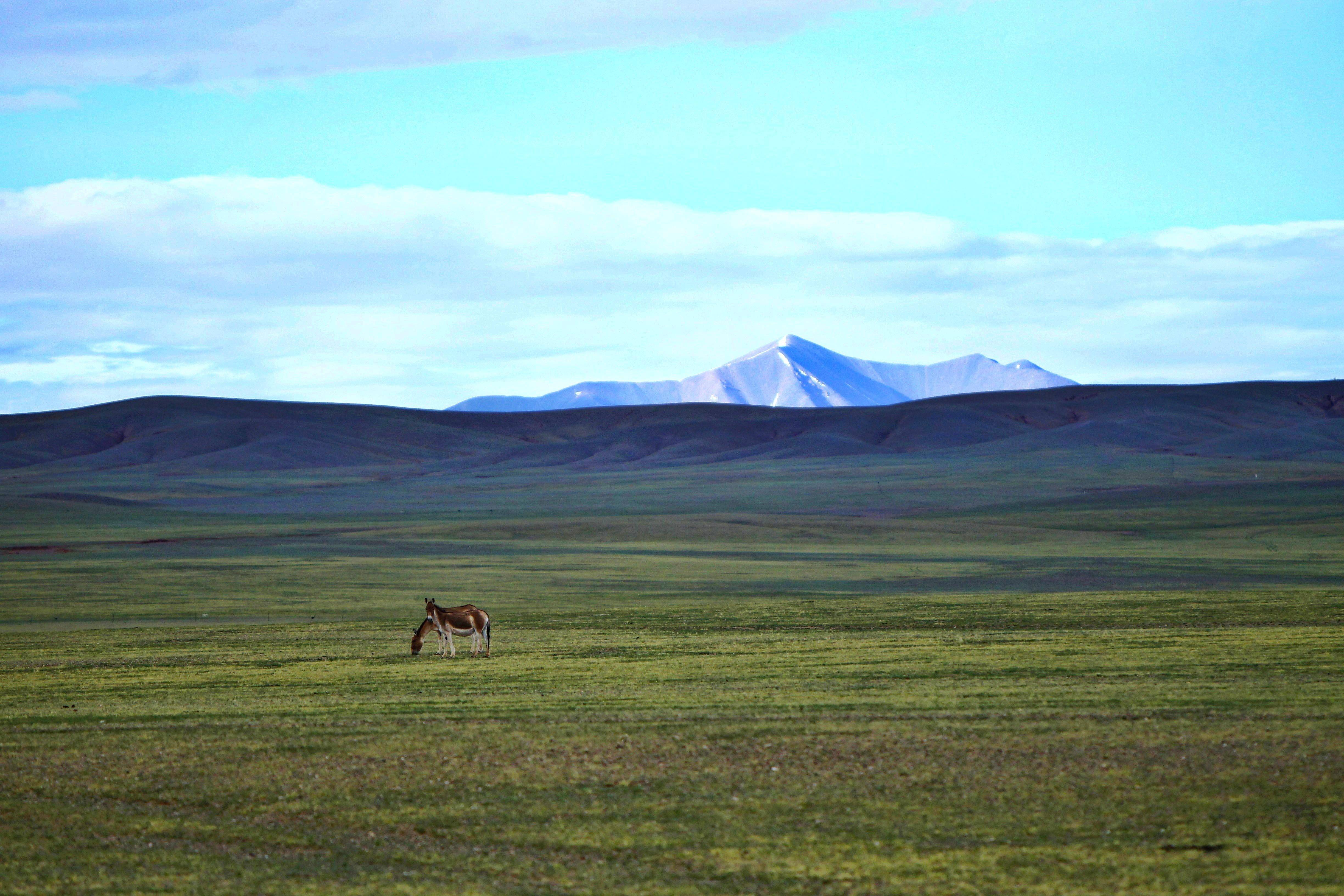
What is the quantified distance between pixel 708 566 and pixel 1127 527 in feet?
94.4

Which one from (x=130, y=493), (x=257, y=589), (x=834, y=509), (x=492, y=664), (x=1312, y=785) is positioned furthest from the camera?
(x=130, y=493)

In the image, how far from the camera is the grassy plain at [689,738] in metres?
10.2

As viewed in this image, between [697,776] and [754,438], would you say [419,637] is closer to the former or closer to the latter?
[697,776]

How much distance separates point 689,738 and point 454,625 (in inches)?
353

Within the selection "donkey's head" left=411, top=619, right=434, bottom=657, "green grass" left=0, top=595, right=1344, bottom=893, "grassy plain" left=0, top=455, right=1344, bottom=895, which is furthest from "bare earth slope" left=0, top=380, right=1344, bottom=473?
"green grass" left=0, top=595, right=1344, bottom=893

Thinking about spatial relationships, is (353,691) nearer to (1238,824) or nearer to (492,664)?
(492,664)

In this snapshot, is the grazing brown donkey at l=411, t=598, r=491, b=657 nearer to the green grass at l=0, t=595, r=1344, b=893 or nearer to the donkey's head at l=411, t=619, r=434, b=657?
the donkey's head at l=411, t=619, r=434, b=657

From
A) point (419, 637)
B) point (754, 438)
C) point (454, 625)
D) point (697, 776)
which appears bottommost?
point (697, 776)

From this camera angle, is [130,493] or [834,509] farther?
[130,493]

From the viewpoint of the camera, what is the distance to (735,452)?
171 meters

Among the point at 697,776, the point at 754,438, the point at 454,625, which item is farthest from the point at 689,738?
the point at 754,438

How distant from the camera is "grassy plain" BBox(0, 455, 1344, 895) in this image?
10.2 m

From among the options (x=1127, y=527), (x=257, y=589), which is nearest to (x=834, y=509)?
(x=1127, y=527)

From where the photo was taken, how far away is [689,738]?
14125 mm
